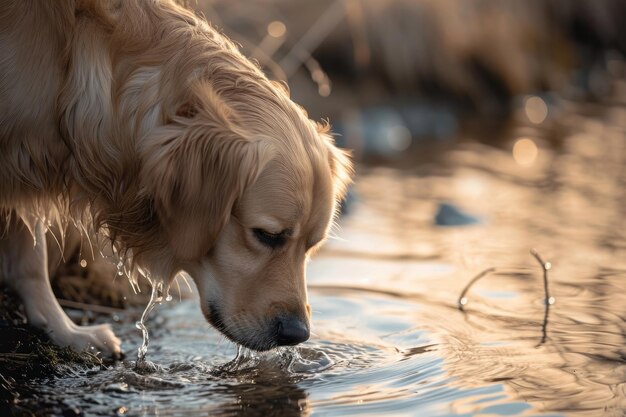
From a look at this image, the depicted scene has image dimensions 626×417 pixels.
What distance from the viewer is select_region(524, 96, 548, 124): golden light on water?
36.7 feet

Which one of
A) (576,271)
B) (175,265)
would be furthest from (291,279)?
(576,271)

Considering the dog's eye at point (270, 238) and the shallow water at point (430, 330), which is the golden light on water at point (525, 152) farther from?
the dog's eye at point (270, 238)

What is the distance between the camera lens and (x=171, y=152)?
397 cm

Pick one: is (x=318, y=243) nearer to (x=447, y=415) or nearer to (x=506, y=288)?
(x=447, y=415)

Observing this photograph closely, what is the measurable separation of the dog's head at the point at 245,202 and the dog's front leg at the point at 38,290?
627mm

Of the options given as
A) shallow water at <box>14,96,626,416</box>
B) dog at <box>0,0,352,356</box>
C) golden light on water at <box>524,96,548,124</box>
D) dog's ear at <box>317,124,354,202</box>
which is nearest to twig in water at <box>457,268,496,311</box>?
shallow water at <box>14,96,626,416</box>

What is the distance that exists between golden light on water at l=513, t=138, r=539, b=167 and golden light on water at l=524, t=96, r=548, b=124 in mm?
1239

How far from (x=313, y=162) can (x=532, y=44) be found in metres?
8.71

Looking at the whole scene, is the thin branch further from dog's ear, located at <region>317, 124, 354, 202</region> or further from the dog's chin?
dog's ear, located at <region>317, 124, 354, 202</region>

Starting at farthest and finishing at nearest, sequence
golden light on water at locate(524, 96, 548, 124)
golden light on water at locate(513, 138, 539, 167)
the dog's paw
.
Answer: golden light on water at locate(524, 96, 548, 124) → golden light on water at locate(513, 138, 539, 167) → the dog's paw

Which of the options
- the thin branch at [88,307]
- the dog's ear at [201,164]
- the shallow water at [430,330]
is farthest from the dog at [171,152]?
the thin branch at [88,307]

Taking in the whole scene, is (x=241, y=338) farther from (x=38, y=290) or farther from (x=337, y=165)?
(x=38, y=290)

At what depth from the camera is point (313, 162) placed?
419 cm

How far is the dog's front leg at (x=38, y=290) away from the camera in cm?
465
